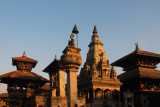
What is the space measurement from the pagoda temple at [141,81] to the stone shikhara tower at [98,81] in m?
2.62

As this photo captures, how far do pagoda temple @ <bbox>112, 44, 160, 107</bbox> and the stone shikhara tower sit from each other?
2620mm

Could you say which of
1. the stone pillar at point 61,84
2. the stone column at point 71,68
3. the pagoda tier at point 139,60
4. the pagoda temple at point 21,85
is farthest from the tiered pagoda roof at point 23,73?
the stone column at point 71,68

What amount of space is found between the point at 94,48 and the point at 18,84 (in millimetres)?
21766

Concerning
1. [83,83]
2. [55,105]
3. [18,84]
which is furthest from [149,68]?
[18,84]

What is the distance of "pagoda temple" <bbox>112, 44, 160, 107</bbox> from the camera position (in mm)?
38781

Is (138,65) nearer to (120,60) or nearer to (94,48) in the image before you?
(120,60)

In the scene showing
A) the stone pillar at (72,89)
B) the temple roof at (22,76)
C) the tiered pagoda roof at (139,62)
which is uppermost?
the tiered pagoda roof at (139,62)

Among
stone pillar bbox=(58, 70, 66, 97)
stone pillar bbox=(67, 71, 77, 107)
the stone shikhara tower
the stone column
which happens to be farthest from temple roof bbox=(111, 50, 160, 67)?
stone pillar bbox=(67, 71, 77, 107)

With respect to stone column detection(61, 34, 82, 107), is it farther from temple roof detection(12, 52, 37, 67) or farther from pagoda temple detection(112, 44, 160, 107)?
temple roof detection(12, 52, 37, 67)

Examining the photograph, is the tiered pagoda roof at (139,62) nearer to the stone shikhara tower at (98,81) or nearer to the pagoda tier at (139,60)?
the pagoda tier at (139,60)

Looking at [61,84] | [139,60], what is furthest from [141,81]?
[61,84]

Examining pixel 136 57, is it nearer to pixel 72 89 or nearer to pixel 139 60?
pixel 139 60

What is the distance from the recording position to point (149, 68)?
47.0 m

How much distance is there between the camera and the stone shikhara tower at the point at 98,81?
39.8m
